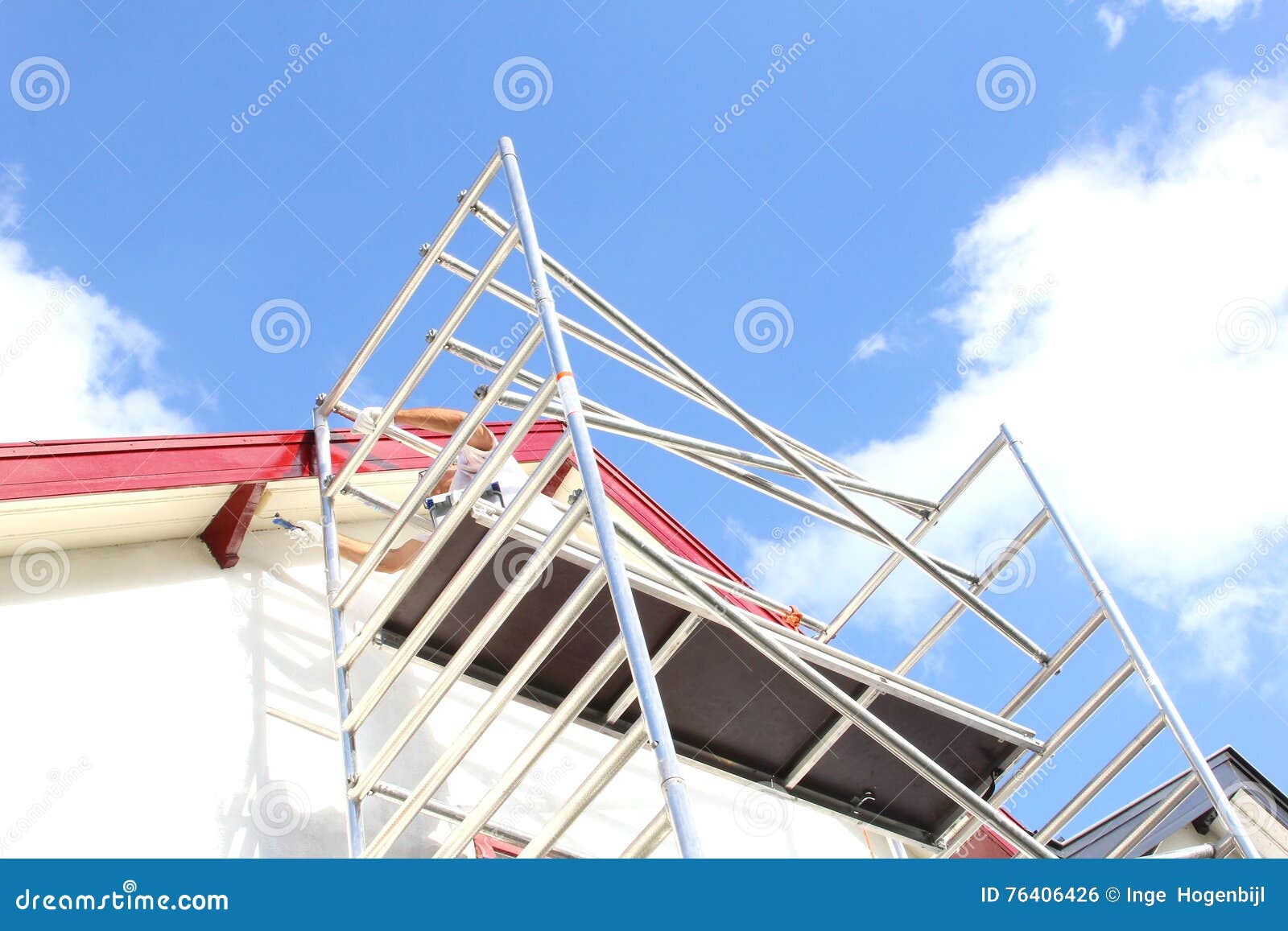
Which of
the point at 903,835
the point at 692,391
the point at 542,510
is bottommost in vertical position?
the point at 903,835

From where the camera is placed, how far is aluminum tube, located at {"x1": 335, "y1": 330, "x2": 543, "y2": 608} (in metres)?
4.84

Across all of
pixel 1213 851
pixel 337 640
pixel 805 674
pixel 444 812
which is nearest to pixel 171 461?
pixel 337 640

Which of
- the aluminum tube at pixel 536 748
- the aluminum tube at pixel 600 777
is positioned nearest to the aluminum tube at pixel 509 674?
the aluminum tube at pixel 536 748

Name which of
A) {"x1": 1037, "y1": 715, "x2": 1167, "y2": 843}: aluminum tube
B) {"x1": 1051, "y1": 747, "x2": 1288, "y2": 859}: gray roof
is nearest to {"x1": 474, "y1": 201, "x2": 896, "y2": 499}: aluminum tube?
{"x1": 1037, "y1": 715, "x2": 1167, "y2": 843}: aluminum tube

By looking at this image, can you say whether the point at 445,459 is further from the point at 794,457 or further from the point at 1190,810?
the point at 1190,810

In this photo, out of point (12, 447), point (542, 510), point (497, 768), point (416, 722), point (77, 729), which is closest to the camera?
point (416, 722)

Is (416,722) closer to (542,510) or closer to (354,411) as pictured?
(542,510)

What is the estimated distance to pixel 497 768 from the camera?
6.47m

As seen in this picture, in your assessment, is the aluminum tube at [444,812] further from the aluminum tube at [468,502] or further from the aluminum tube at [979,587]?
the aluminum tube at [979,587]

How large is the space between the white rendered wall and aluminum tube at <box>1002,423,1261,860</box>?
1.82 metres

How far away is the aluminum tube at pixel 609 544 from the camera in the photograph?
3.29m

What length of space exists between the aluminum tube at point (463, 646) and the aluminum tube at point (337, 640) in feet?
0.32
